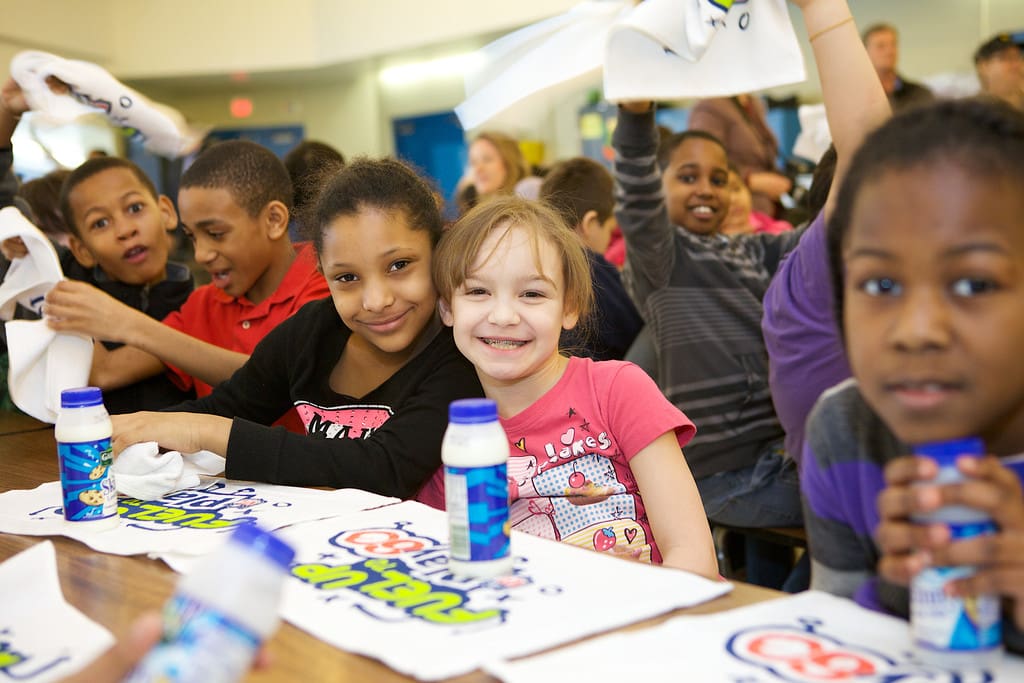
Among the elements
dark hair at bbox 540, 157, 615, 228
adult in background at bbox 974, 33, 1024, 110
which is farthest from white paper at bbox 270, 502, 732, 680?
adult in background at bbox 974, 33, 1024, 110

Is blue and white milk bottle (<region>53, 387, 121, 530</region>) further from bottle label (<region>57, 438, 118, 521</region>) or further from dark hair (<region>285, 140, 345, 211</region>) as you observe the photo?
dark hair (<region>285, 140, 345, 211</region>)

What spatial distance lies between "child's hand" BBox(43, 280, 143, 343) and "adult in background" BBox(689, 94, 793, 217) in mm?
2772

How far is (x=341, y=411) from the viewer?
180 cm

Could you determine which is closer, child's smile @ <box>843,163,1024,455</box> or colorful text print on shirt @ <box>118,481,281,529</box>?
child's smile @ <box>843,163,1024,455</box>

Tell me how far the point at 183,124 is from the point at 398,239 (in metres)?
1.28

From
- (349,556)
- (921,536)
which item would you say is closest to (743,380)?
(349,556)

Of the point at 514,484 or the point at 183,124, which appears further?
the point at 183,124

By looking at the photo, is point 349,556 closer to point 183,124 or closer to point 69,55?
point 183,124

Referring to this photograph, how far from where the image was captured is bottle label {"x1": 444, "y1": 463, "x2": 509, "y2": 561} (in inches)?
40.7

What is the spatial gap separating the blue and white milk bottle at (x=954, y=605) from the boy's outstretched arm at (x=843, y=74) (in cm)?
74

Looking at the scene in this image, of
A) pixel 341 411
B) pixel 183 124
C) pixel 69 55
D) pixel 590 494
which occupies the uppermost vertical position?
pixel 69 55

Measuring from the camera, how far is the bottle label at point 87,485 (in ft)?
4.40

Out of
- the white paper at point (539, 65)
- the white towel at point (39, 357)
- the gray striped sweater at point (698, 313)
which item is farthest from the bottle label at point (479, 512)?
the gray striped sweater at point (698, 313)

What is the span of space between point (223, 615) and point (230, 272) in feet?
6.33
